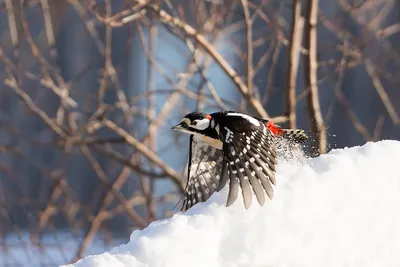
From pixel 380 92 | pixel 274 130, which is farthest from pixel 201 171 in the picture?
pixel 380 92

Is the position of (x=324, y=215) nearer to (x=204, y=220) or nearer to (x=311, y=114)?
(x=204, y=220)

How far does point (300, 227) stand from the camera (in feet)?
5.70

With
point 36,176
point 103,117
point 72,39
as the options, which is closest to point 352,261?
point 103,117

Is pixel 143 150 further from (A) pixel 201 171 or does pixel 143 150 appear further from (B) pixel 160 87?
(A) pixel 201 171

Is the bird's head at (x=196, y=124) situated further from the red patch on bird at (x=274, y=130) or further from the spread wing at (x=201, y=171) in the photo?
the red patch on bird at (x=274, y=130)

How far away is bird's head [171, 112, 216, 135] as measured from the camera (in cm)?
296

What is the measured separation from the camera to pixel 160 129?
5457 mm

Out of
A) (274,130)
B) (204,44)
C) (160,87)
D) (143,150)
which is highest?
(160,87)

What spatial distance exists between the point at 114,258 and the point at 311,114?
254 cm

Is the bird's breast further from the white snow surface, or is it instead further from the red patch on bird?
the white snow surface

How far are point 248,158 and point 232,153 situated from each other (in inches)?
3.5

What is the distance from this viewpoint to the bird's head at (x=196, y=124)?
2.96 metres

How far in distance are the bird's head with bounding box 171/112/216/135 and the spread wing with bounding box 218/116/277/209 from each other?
0.17m

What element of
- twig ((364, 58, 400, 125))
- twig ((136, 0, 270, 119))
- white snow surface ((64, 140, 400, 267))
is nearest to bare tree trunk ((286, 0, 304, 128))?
twig ((136, 0, 270, 119))
